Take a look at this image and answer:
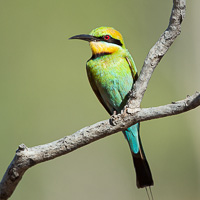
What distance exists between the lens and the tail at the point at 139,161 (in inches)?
104

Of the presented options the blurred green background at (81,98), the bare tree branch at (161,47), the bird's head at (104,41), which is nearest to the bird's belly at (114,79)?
the bird's head at (104,41)

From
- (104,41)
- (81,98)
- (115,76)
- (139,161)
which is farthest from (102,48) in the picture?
(81,98)

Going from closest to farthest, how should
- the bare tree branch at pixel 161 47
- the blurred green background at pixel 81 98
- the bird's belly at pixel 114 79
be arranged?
the bare tree branch at pixel 161 47 → the bird's belly at pixel 114 79 → the blurred green background at pixel 81 98

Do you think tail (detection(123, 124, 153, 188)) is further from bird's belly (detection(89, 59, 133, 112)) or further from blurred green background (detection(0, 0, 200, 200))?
blurred green background (detection(0, 0, 200, 200))

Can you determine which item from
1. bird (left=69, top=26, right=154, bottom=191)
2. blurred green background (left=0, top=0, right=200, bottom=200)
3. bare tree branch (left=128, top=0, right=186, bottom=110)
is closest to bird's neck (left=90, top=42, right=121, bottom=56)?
bird (left=69, top=26, right=154, bottom=191)

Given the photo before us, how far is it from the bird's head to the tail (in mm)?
585

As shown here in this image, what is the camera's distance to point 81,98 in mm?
5645

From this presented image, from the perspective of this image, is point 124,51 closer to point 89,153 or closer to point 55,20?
point 89,153

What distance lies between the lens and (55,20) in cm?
608

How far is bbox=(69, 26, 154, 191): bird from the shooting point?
262 cm

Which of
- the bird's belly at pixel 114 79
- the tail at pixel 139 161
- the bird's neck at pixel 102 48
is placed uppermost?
the bird's neck at pixel 102 48

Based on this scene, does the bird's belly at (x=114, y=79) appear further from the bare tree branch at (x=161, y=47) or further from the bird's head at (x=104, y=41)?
the bare tree branch at (x=161, y=47)

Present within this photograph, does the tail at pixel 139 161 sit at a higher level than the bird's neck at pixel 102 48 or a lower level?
lower

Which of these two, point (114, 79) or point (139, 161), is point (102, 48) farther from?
point (139, 161)
